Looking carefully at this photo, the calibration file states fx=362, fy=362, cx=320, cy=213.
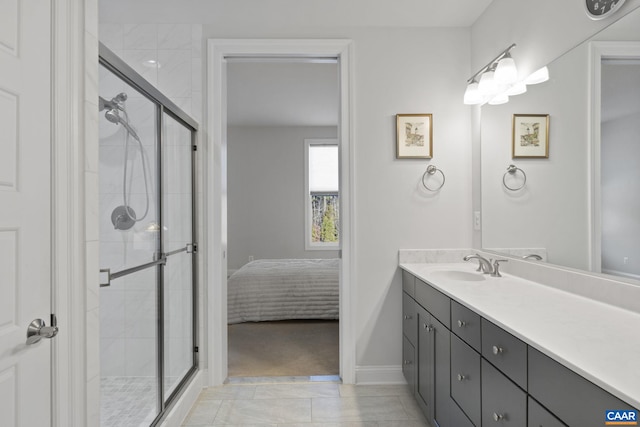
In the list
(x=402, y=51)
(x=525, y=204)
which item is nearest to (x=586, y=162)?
(x=525, y=204)

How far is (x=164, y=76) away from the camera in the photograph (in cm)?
257

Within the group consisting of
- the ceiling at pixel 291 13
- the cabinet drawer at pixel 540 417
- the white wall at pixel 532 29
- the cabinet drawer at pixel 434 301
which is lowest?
the cabinet drawer at pixel 540 417

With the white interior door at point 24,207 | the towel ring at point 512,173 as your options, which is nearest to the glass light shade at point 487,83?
the towel ring at point 512,173

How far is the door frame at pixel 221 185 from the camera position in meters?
2.56

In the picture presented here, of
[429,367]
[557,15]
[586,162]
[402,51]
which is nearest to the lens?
[586,162]

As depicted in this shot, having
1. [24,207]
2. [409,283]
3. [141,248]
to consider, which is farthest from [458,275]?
[24,207]

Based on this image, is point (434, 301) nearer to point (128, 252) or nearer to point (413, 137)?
point (413, 137)

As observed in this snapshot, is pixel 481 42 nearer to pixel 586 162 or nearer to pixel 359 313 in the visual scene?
pixel 586 162

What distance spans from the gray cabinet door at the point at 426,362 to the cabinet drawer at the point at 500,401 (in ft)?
1.92

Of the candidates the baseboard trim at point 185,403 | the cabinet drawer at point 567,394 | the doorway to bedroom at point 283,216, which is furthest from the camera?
the doorway to bedroom at point 283,216

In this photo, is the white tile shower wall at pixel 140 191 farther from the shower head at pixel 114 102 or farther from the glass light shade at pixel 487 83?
the glass light shade at pixel 487 83

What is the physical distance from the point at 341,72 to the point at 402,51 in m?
0.47

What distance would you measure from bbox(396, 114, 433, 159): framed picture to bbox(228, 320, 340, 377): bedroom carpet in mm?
1727

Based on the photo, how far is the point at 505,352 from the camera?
3.93 feet
